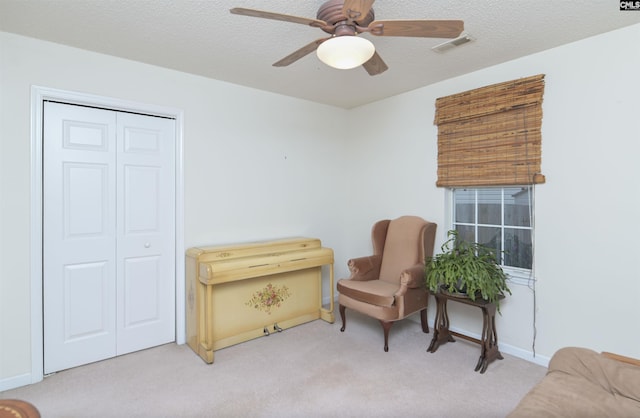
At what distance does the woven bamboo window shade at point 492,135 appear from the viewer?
2723mm

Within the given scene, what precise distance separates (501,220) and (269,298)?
2.35 m

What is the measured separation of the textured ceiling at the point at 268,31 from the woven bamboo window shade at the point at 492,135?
28 centimetres

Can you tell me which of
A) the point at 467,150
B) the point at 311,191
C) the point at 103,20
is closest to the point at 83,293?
the point at 103,20

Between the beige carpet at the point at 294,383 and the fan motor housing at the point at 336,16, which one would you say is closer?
the fan motor housing at the point at 336,16

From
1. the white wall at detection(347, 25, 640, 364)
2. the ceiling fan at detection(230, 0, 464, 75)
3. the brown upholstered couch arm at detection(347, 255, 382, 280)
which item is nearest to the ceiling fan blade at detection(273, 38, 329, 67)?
the ceiling fan at detection(230, 0, 464, 75)

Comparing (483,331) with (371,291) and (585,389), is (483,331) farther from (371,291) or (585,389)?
(585,389)

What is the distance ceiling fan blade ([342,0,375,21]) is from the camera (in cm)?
154

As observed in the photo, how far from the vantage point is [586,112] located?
2.49 meters

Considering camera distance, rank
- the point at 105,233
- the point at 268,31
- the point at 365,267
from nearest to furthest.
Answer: the point at 268,31 → the point at 105,233 → the point at 365,267

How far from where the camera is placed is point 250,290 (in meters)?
3.24

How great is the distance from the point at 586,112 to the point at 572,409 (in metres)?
2.14

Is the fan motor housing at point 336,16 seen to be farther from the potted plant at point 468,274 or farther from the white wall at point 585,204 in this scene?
the potted plant at point 468,274

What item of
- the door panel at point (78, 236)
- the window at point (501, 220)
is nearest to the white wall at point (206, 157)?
the door panel at point (78, 236)

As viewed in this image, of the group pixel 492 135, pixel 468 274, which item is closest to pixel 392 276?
pixel 468 274
